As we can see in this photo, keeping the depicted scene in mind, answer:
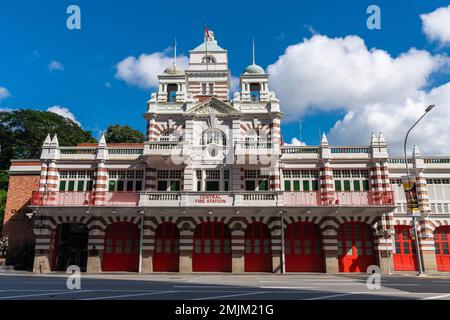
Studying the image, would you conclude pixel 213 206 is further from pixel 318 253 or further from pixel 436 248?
pixel 436 248

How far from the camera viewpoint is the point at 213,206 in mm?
26859

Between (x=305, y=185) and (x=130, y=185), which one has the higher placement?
(x=130, y=185)

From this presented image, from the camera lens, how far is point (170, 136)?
31.3 metres

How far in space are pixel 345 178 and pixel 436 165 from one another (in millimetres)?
8118

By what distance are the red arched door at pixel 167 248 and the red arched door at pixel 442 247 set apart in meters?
20.8

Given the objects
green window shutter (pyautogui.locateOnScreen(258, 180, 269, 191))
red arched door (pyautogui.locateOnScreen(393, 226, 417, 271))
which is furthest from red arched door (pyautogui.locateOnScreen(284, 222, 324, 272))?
red arched door (pyautogui.locateOnScreen(393, 226, 417, 271))

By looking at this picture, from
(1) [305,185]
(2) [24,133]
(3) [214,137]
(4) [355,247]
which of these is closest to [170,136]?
(3) [214,137]

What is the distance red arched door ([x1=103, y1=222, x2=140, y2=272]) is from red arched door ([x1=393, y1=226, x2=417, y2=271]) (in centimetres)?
2064

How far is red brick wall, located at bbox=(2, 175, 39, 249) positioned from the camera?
31.7 m

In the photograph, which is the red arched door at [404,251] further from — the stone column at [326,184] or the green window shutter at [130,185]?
the green window shutter at [130,185]

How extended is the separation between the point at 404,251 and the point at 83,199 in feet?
85.7

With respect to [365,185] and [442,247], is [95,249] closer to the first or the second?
[365,185]
